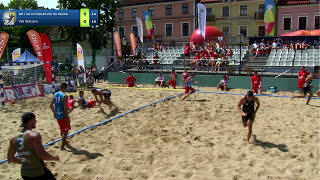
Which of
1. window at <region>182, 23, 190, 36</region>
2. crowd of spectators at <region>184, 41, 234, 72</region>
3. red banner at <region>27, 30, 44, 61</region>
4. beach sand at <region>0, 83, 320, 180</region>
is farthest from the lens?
window at <region>182, 23, 190, 36</region>

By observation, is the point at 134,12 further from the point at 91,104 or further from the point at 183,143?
the point at 183,143

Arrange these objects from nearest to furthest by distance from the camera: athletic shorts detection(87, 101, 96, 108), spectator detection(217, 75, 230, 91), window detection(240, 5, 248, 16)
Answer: athletic shorts detection(87, 101, 96, 108), spectator detection(217, 75, 230, 91), window detection(240, 5, 248, 16)

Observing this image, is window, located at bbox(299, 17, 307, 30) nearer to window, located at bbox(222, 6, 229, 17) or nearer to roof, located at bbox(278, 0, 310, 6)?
roof, located at bbox(278, 0, 310, 6)

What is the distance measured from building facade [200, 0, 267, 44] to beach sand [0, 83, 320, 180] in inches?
1012

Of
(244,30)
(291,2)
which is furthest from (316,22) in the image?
(244,30)

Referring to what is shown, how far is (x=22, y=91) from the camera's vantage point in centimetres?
1305

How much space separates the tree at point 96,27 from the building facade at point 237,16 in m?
11.6

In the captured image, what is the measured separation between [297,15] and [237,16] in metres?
6.42

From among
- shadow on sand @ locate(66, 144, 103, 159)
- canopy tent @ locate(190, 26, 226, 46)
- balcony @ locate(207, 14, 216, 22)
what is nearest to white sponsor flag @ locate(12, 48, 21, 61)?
canopy tent @ locate(190, 26, 226, 46)

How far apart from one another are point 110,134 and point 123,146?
97cm

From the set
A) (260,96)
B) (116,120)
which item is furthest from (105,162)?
(260,96)

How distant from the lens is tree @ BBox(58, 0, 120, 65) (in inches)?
1248

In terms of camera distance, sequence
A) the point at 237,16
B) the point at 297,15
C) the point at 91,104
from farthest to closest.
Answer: the point at 237,16 < the point at 297,15 < the point at 91,104

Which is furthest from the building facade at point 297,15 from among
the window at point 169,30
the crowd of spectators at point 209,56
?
the crowd of spectators at point 209,56
